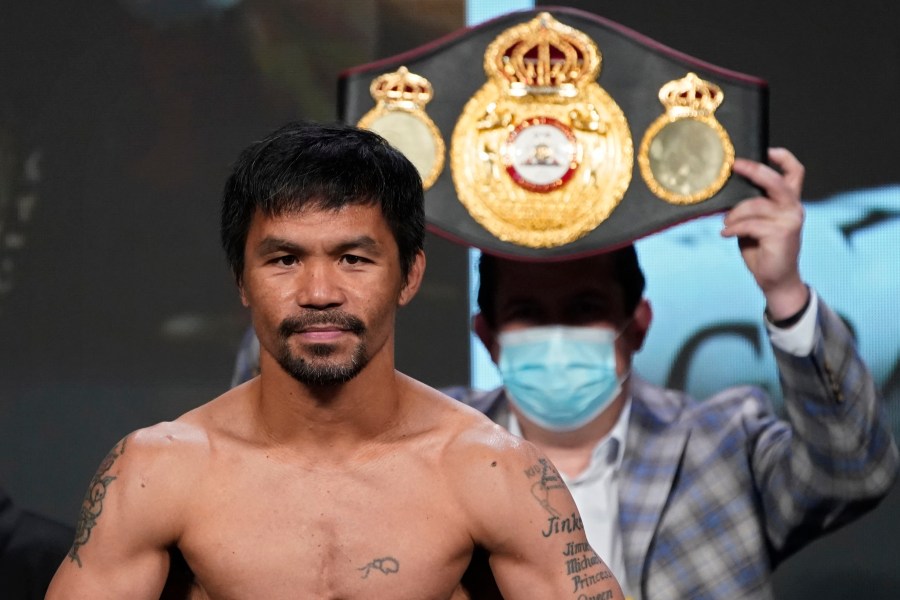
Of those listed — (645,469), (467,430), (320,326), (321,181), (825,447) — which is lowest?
(645,469)

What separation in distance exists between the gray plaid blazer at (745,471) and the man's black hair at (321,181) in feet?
4.02

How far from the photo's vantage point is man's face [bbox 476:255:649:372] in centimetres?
352

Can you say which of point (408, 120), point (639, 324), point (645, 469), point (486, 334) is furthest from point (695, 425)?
point (408, 120)

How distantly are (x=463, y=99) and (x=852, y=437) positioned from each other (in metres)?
1.09

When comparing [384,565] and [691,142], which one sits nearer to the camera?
[384,565]

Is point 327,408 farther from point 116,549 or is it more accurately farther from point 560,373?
point 560,373

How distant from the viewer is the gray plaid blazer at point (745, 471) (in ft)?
10.6

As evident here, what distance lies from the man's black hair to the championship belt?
951mm

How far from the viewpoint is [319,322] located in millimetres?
2148

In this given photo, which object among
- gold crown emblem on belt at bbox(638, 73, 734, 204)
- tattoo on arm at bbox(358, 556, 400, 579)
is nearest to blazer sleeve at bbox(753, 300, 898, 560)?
gold crown emblem on belt at bbox(638, 73, 734, 204)

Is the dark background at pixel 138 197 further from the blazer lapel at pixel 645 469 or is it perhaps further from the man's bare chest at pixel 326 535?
the man's bare chest at pixel 326 535

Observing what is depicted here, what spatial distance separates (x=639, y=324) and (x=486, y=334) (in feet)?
1.18

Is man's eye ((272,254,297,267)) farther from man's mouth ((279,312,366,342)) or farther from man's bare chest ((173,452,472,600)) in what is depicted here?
man's bare chest ((173,452,472,600))

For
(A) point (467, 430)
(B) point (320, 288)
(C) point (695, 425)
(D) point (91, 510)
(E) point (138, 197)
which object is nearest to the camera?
(B) point (320, 288)
